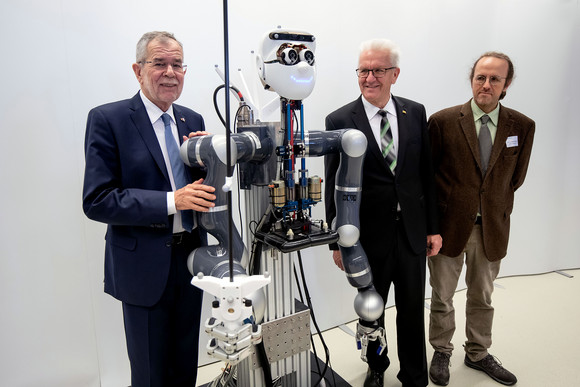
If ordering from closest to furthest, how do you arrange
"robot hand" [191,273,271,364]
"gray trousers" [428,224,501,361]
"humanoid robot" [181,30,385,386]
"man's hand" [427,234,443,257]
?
"robot hand" [191,273,271,364] < "humanoid robot" [181,30,385,386] < "man's hand" [427,234,443,257] < "gray trousers" [428,224,501,361]

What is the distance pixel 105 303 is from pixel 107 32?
1.40 metres

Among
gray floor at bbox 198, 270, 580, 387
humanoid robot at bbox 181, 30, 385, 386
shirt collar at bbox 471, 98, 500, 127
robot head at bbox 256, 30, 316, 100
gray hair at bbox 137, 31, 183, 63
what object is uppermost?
gray hair at bbox 137, 31, 183, 63

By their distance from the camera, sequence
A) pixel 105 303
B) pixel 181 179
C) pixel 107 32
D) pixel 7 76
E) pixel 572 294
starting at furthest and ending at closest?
pixel 572 294
pixel 105 303
pixel 107 32
pixel 7 76
pixel 181 179

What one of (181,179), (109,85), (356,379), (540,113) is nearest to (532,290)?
(540,113)

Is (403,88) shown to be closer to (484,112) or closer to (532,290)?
(484,112)

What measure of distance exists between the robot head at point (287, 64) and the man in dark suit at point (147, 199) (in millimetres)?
358

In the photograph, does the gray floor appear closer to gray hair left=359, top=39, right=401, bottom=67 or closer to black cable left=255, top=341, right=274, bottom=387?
black cable left=255, top=341, right=274, bottom=387

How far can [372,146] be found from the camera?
1.83 metres

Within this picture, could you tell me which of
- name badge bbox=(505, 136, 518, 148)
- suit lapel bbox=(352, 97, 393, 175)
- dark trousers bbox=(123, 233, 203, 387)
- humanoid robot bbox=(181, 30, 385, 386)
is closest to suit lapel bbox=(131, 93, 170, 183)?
humanoid robot bbox=(181, 30, 385, 386)

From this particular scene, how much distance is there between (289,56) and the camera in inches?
54.4

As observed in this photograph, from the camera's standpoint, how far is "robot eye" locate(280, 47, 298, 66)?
1.37 m

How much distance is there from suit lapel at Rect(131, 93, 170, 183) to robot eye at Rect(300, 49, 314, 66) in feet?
2.04

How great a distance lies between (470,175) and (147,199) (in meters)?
1.58

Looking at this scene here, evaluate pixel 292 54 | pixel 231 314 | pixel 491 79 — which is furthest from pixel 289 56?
pixel 491 79
